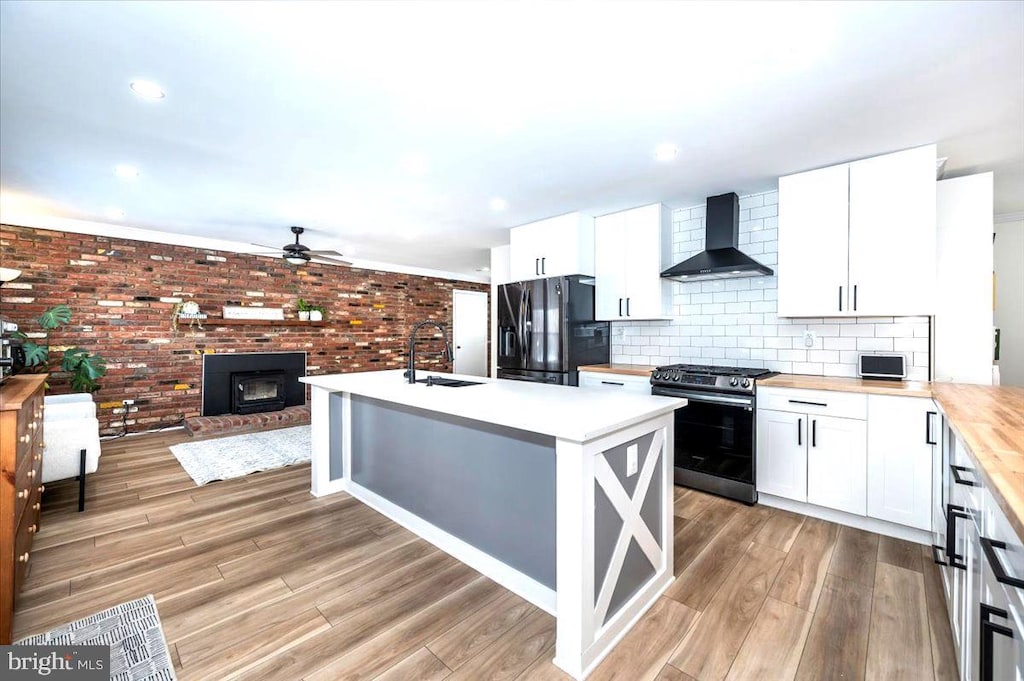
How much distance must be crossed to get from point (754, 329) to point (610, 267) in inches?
55.0

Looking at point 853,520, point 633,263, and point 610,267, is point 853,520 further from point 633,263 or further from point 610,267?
point 610,267

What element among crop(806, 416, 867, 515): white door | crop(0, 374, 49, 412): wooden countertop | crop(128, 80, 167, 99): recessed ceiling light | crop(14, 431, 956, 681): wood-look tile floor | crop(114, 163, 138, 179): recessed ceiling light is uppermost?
crop(114, 163, 138, 179): recessed ceiling light

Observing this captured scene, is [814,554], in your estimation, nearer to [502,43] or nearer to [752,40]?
[752,40]

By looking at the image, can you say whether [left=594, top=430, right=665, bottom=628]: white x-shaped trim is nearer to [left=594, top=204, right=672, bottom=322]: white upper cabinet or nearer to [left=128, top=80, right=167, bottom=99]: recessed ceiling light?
[left=594, top=204, right=672, bottom=322]: white upper cabinet

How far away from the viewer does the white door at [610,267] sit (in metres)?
4.16

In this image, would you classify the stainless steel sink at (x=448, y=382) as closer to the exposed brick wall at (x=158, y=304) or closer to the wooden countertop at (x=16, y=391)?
the wooden countertop at (x=16, y=391)

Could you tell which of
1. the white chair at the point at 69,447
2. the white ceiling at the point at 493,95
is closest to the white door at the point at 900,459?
the white ceiling at the point at 493,95

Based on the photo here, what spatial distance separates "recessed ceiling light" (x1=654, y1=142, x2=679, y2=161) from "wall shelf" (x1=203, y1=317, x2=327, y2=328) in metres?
5.31

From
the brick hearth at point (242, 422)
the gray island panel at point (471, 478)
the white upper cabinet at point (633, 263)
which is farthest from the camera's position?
the brick hearth at point (242, 422)

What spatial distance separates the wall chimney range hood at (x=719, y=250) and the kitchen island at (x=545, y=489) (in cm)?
180

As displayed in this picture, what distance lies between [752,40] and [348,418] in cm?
325

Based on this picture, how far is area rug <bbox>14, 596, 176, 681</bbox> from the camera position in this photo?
1553mm

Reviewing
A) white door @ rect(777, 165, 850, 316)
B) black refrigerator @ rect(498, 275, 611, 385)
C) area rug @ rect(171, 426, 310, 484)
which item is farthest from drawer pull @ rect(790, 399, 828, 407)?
area rug @ rect(171, 426, 310, 484)

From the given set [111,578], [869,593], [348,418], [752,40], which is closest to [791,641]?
[869,593]
